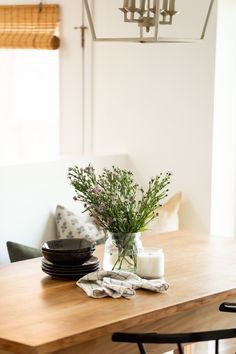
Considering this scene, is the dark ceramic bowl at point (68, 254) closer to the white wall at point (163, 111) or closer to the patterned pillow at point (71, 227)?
the patterned pillow at point (71, 227)

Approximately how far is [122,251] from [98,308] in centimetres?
39

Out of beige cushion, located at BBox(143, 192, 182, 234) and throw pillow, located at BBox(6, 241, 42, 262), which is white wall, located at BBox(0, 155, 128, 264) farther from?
beige cushion, located at BBox(143, 192, 182, 234)

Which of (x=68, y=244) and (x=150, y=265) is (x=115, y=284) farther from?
(x=68, y=244)

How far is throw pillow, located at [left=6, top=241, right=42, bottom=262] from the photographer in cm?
367

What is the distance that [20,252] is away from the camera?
3674mm

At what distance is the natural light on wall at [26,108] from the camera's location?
5484 millimetres

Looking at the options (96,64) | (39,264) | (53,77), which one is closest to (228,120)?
(96,64)

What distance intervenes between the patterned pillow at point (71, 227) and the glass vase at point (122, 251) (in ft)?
4.47

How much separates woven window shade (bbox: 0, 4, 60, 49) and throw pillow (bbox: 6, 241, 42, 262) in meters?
1.72

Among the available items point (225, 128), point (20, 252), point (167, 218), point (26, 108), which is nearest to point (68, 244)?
point (20, 252)

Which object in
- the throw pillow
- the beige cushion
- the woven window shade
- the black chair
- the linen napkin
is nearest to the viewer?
the black chair

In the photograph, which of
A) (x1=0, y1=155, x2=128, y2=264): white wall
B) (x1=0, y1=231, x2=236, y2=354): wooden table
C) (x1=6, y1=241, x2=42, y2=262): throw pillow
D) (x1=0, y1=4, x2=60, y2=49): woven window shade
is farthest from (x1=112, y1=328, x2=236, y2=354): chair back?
(x1=0, y1=4, x2=60, y2=49): woven window shade

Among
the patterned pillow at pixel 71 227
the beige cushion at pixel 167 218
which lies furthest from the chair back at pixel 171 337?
the beige cushion at pixel 167 218

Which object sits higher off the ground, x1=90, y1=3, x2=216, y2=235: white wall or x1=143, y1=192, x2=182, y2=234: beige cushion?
x1=90, y1=3, x2=216, y2=235: white wall
